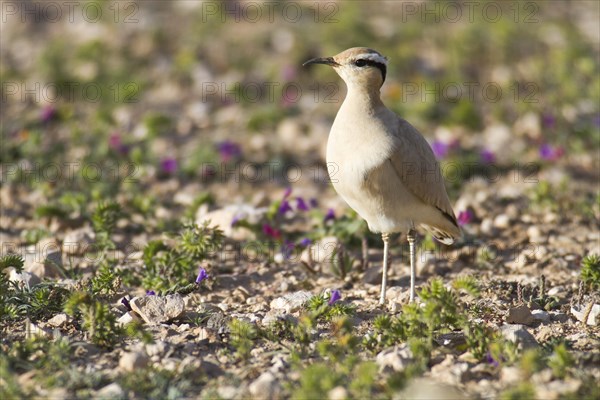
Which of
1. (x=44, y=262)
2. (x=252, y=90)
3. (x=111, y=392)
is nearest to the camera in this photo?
(x=111, y=392)

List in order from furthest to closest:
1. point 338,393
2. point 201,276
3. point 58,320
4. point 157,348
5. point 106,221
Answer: point 106,221, point 201,276, point 58,320, point 157,348, point 338,393

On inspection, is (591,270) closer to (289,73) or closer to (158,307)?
(158,307)

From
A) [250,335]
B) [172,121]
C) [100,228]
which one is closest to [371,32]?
[172,121]

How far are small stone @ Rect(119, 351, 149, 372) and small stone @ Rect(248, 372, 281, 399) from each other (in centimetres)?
62

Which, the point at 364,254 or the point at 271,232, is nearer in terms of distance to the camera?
the point at 364,254

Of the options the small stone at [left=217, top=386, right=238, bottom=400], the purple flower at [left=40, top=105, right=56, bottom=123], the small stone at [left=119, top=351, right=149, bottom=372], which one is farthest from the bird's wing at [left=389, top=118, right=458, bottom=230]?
the purple flower at [left=40, top=105, right=56, bottom=123]

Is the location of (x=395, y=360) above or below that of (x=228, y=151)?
below

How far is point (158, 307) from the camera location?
4.95m

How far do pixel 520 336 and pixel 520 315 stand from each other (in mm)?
530

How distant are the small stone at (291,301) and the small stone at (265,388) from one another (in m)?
1.12

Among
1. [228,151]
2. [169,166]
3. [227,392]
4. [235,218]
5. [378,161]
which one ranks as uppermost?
[378,161]

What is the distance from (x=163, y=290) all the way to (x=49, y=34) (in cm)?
789

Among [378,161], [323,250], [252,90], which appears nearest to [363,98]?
[378,161]

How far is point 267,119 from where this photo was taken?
914 centimetres
